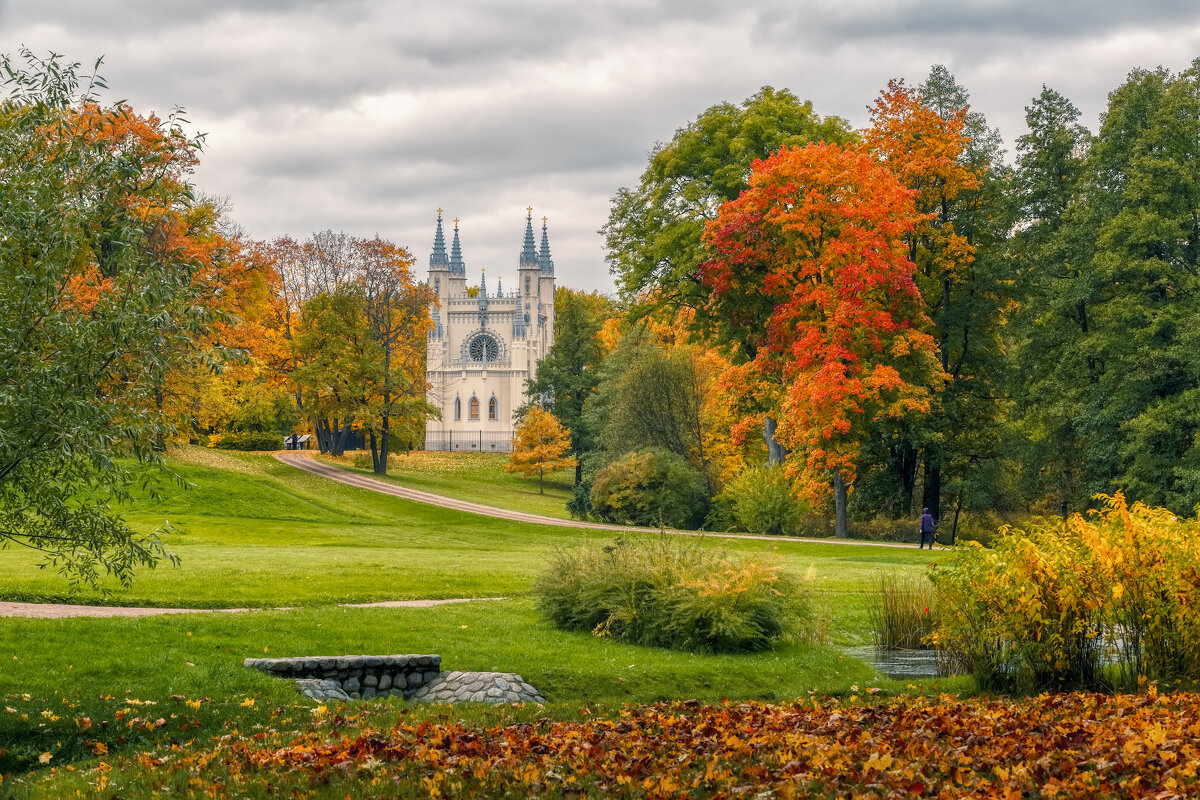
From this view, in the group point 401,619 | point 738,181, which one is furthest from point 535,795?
point 738,181

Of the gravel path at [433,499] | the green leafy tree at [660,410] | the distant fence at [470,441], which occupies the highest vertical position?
the green leafy tree at [660,410]

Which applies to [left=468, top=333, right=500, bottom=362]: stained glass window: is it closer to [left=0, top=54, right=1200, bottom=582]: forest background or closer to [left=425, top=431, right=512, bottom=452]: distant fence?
[left=425, top=431, right=512, bottom=452]: distant fence

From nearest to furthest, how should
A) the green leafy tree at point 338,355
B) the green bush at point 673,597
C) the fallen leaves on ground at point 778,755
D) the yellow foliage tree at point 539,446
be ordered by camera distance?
the fallen leaves on ground at point 778,755, the green bush at point 673,597, the green leafy tree at point 338,355, the yellow foliage tree at point 539,446

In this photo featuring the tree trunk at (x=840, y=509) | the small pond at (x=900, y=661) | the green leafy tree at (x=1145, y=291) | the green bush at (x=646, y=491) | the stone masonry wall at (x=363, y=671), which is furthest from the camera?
the green bush at (x=646, y=491)

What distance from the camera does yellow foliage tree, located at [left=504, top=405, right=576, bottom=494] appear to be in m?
57.9

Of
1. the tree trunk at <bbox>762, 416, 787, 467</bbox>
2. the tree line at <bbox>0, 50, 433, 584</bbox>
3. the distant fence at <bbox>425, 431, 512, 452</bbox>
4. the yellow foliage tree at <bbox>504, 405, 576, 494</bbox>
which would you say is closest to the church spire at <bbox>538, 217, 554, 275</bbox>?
the distant fence at <bbox>425, 431, 512, 452</bbox>

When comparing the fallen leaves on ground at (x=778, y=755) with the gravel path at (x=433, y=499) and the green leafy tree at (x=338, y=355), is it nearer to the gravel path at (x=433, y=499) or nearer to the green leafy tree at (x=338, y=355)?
the gravel path at (x=433, y=499)

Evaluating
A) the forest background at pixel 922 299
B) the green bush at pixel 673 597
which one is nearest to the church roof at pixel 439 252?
the forest background at pixel 922 299

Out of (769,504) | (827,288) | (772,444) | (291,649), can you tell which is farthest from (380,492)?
(291,649)

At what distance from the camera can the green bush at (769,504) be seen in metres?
34.2

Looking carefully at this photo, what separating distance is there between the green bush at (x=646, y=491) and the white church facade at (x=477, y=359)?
4320 cm

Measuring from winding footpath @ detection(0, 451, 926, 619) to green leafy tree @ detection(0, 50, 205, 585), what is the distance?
189 inches

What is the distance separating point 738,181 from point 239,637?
77.5ft

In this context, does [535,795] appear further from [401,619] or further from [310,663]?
[401,619]
